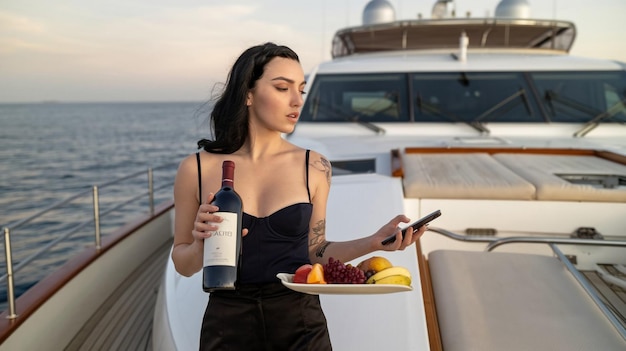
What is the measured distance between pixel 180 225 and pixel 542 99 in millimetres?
4329

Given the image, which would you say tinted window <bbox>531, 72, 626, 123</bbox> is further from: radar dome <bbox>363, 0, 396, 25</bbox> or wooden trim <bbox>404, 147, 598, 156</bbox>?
radar dome <bbox>363, 0, 396, 25</bbox>

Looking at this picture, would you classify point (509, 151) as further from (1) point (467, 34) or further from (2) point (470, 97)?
(1) point (467, 34)

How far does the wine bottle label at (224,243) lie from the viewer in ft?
4.17

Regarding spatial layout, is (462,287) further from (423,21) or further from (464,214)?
(423,21)

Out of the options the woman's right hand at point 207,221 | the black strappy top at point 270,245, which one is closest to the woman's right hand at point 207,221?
the woman's right hand at point 207,221

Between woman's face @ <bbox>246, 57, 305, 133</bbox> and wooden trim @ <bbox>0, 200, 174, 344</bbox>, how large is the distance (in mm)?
2078

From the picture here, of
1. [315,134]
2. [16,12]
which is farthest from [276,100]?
[16,12]

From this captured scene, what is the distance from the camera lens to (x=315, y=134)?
4.79 m

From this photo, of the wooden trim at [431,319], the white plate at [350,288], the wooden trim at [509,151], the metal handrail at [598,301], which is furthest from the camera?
the wooden trim at [509,151]

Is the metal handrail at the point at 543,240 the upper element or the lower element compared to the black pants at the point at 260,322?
lower

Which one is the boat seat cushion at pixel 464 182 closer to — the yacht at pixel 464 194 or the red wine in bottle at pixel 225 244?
the yacht at pixel 464 194

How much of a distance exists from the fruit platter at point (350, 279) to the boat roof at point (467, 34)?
4.86 meters

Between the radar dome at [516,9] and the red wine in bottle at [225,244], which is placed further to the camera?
the radar dome at [516,9]

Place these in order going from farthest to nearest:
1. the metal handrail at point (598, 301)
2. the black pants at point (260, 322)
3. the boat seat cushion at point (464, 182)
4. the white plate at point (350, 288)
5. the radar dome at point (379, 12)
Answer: the radar dome at point (379, 12) → the boat seat cushion at point (464, 182) → the metal handrail at point (598, 301) → the black pants at point (260, 322) → the white plate at point (350, 288)
